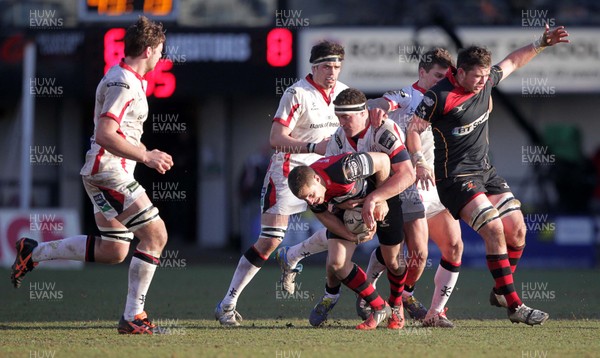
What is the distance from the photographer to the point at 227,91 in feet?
61.0

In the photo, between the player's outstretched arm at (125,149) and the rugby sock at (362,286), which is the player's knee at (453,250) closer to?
the rugby sock at (362,286)

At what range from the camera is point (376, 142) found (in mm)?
8469

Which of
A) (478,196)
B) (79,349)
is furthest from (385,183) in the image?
(79,349)

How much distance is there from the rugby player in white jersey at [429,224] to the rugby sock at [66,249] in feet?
8.09

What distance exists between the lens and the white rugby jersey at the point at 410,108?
9500mm

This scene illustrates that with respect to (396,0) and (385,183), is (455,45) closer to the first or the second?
(396,0)

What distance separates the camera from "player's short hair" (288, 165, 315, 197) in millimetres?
7930

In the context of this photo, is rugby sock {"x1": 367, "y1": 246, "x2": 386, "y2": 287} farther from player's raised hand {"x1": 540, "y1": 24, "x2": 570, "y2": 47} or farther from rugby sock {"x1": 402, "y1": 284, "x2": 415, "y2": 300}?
player's raised hand {"x1": 540, "y1": 24, "x2": 570, "y2": 47}

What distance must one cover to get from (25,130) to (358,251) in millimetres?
5623

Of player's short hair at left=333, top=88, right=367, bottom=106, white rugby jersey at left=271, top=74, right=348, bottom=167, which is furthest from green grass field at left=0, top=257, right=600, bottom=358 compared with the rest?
player's short hair at left=333, top=88, right=367, bottom=106

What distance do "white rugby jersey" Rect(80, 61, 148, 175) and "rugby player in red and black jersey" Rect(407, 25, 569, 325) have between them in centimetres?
220

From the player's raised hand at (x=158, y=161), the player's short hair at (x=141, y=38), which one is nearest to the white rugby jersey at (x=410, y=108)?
the player's short hair at (x=141, y=38)

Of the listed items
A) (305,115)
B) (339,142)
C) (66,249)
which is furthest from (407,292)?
(66,249)

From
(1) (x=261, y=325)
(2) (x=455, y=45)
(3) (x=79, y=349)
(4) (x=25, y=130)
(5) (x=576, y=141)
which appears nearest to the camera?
(3) (x=79, y=349)
